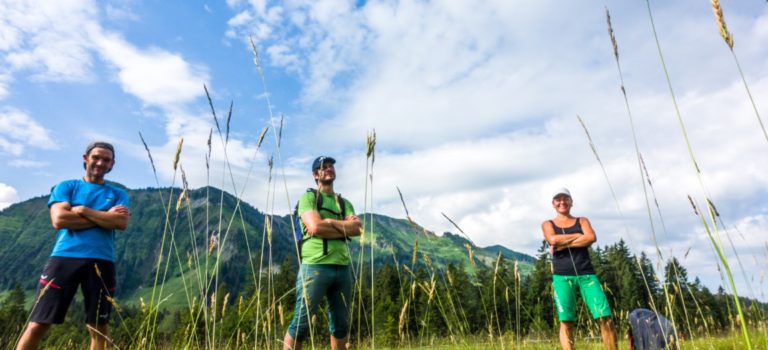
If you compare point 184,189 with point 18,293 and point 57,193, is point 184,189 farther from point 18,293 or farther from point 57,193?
point 18,293

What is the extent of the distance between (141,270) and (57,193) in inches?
8718

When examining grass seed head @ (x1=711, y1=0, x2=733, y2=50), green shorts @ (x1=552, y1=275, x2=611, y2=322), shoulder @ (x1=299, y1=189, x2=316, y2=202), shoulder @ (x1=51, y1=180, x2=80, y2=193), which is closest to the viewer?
grass seed head @ (x1=711, y1=0, x2=733, y2=50)

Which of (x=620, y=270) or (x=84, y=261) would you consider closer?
(x=84, y=261)

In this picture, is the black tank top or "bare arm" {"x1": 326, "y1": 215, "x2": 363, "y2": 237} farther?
the black tank top

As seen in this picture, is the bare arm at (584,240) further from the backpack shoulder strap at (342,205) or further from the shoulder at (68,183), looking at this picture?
the shoulder at (68,183)

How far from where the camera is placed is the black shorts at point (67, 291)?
3098 mm

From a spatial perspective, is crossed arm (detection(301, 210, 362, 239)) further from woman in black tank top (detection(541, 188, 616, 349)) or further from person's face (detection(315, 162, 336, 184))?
woman in black tank top (detection(541, 188, 616, 349))

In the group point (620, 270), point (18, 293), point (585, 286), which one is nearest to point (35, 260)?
point (18, 293)

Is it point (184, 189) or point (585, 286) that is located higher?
point (184, 189)

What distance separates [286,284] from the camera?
36719mm

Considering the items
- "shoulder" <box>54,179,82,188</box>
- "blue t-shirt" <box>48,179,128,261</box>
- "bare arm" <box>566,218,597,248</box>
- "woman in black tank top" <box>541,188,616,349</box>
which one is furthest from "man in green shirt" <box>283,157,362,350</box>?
"bare arm" <box>566,218,597,248</box>

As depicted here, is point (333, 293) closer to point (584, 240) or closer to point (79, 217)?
point (79, 217)

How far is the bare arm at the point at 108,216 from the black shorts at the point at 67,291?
30 centimetres

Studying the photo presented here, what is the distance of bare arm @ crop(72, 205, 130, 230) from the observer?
334cm
